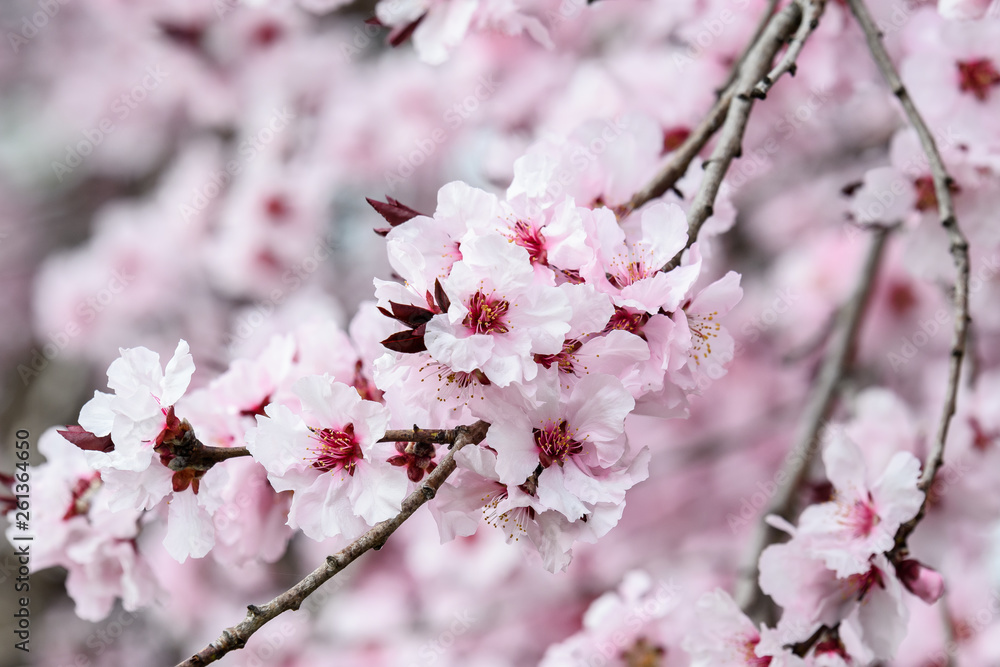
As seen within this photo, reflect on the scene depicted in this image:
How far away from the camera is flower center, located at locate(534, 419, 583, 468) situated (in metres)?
0.67

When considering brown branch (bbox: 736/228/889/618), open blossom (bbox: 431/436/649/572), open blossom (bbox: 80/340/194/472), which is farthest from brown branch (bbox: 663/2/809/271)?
A: brown branch (bbox: 736/228/889/618)

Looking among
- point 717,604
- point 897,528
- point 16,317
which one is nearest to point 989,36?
point 897,528

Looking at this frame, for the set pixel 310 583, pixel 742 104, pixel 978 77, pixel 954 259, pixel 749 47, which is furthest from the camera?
pixel 978 77

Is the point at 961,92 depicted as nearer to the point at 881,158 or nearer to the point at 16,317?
the point at 881,158

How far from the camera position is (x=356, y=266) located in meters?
2.89

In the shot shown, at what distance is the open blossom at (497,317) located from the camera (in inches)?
23.8

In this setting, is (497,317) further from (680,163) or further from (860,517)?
(860,517)

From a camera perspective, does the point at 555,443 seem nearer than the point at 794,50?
Yes

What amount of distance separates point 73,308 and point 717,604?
8.26 feet

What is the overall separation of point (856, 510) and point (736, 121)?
44cm

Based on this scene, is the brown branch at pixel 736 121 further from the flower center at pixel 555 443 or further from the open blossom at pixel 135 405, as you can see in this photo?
the open blossom at pixel 135 405

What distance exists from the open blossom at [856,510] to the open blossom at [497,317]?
420 millimetres

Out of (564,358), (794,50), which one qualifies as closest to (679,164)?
(794,50)

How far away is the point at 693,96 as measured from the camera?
1310mm
